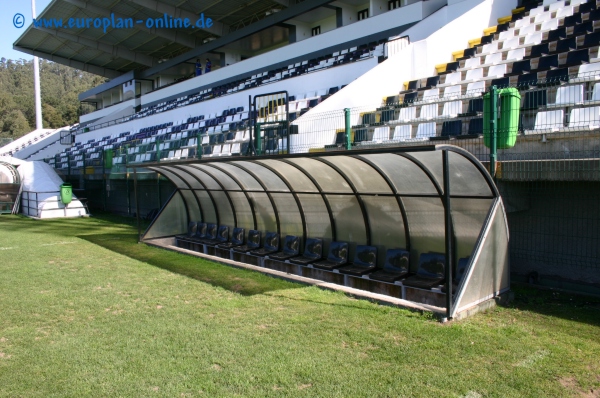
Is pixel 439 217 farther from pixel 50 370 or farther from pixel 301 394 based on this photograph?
pixel 50 370

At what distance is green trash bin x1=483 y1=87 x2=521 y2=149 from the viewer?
7.12 m

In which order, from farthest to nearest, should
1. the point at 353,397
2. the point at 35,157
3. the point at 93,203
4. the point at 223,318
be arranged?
the point at 35,157
the point at 93,203
the point at 223,318
the point at 353,397

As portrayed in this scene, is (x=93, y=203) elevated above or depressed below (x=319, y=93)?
below

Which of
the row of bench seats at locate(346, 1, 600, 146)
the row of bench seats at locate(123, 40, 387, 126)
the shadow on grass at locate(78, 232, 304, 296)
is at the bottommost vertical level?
the shadow on grass at locate(78, 232, 304, 296)

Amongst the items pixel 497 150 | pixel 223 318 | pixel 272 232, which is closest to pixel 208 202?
pixel 272 232

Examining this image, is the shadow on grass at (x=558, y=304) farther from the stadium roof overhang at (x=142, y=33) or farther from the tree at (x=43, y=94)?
the tree at (x=43, y=94)

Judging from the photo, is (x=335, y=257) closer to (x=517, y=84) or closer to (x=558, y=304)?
(x=558, y=304)

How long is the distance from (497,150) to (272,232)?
519 cm

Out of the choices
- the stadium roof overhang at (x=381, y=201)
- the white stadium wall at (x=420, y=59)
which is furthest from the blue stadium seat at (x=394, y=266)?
the white stadium wall at (x=420, y=59)

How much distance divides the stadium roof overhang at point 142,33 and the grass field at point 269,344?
1978cm

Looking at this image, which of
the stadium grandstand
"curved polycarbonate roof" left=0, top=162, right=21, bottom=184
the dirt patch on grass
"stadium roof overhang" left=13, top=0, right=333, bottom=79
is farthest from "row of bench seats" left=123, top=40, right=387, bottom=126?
the dirt patch on grass

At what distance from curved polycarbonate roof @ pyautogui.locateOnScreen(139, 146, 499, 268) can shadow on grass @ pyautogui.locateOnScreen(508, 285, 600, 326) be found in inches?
41.4

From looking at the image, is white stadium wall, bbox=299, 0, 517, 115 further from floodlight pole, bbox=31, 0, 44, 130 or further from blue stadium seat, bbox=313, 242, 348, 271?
floodlight pole, bbox=31, 0, 44, 130

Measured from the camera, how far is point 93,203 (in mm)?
24656
